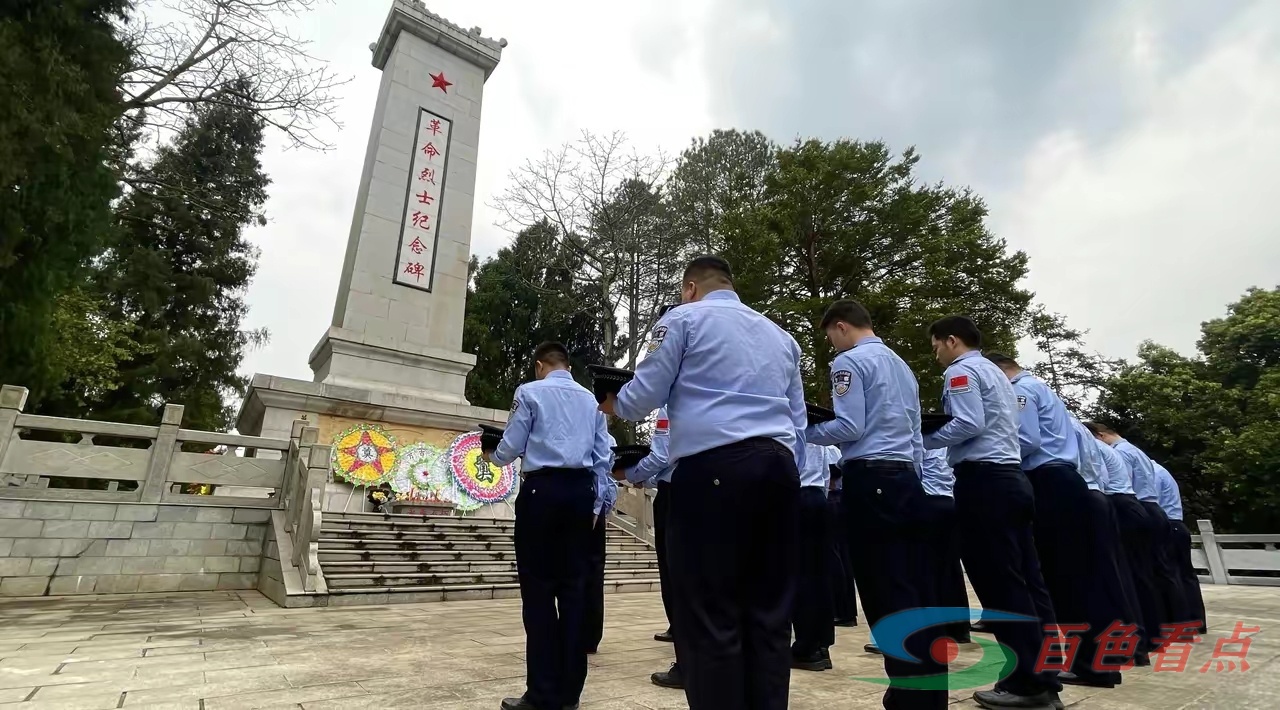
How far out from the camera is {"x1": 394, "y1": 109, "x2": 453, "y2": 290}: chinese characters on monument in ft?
38.3

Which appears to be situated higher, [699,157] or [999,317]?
[699,157]

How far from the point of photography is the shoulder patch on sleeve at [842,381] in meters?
2.65

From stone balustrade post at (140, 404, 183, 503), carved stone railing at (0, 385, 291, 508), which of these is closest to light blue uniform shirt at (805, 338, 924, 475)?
carved stone railing at (0, 385, 291, 508)

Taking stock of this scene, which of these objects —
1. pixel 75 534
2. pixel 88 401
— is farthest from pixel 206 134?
pixel 75 534

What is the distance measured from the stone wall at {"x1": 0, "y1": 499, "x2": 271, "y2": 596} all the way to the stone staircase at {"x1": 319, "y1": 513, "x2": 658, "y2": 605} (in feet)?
3.16

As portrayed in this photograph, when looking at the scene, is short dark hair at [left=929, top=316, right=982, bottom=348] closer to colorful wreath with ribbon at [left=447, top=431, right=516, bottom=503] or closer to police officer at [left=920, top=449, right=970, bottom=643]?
police officer at [left=920, top=449, right=970, bottom=643]

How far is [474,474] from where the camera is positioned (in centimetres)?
1034

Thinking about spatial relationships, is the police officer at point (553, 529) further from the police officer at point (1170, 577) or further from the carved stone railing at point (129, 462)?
the carved stone railing at point (129, 462)

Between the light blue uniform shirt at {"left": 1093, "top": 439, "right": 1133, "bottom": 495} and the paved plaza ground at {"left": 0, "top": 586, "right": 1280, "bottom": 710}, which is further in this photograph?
the light blue uniform shirt at {"left": 1093, "top": 439, "right": 1133, "bottom": 495}

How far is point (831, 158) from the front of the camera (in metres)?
16.5

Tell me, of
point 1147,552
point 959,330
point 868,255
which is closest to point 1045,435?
point 959,330

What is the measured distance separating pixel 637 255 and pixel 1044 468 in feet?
61.5

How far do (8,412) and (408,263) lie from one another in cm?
614

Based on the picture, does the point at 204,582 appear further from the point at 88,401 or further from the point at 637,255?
the point at 637,255
